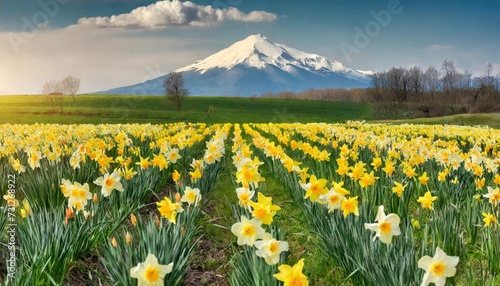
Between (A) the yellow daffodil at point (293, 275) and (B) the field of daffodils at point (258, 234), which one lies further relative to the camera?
(B) the field of daffodils at point (258, 234)

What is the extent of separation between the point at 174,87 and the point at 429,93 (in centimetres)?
4530

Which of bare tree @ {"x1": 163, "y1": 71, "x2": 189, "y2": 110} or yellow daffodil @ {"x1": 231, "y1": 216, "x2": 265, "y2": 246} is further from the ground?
bare tree @ {"x1": 163, "y1": 71, "x2": 189, "y2": 110}

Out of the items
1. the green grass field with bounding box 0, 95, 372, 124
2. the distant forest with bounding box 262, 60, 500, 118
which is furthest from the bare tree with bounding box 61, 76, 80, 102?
the distant forest with bounding box 262, 60, 500, 118

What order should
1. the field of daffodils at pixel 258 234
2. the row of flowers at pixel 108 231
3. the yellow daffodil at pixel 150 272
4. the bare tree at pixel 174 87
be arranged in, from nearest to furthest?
the yellow daffodil at pixel 150 272, the field of daffodils at pixel 258 234, the row of flowers at pixel 108 231, the bare tree at pixel 174 87

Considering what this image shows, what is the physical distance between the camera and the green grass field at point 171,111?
49.4 m

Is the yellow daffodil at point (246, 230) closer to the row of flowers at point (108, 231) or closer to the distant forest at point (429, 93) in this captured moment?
the row of flowers at point (108, 231)

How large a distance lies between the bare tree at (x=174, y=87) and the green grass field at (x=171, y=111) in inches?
69.4

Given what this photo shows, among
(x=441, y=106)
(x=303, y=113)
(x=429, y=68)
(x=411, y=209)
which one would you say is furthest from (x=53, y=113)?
(x=429, y=68)

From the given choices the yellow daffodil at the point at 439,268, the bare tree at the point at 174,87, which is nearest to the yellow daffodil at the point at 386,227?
the yellow daffodil at the point at 439,268

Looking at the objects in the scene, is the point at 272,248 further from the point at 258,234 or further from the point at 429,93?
the point at 429,93

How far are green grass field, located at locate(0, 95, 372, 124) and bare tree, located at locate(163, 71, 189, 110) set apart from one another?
1.76 meters

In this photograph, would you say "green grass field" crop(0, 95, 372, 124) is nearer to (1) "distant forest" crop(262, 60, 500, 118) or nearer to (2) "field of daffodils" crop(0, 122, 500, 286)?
(1) "distant forest" crop(262, 60, 500, 118)

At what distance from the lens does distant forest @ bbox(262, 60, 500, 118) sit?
192 feet

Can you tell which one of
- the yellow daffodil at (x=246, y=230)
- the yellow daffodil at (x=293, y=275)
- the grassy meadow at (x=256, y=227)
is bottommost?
the grassy meadow at (x=256, y=227)
